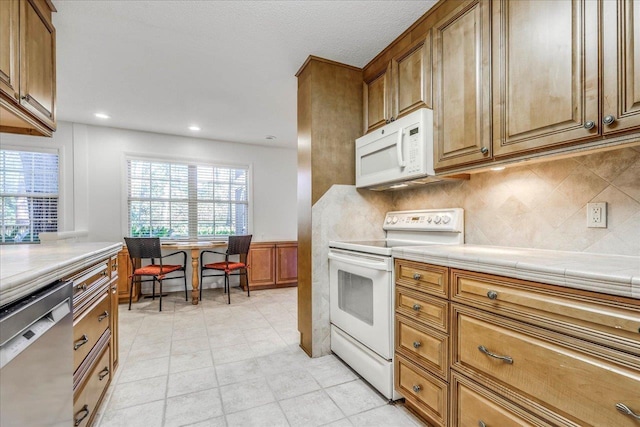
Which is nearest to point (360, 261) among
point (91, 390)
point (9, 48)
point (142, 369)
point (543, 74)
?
point (543, 74)

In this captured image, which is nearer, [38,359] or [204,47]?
[38,359]

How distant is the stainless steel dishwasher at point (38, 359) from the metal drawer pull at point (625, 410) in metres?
1.65

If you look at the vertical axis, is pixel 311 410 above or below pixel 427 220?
below

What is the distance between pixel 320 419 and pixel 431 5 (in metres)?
2.48

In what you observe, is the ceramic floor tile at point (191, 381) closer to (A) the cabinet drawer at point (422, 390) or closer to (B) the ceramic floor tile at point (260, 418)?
(B) the ceramic floor tile at point (260, 418)

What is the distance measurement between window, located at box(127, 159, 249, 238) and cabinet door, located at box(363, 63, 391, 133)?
314 centimetres

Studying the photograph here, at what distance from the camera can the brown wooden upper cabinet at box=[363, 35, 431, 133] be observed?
1896 mm

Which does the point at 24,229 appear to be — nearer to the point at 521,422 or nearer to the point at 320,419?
the point at 320,419

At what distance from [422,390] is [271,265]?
3.46 m

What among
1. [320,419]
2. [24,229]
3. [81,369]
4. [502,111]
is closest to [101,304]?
[81,369]

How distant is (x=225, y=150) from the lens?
495 centimetres

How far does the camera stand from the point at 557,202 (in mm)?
1524

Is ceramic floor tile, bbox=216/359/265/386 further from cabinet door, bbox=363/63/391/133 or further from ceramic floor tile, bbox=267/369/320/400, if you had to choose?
cabinet door, bbox=363/63/391/133

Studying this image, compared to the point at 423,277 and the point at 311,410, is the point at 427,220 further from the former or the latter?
the point at 311,410
